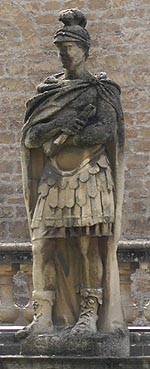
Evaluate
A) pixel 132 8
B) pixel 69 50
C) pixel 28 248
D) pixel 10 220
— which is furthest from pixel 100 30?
pixel 69 50

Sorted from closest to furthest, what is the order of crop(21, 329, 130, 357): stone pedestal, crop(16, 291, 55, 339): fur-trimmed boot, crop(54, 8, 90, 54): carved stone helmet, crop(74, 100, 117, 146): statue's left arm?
crop(21, 329, 130, 357): stone pedestal < crop(74, 100, 117, 146): statue's left arm < crop(16, 291, 55, 339): fur-trimmed boot < crop(54, 8, 90, 54): carved stone helmet

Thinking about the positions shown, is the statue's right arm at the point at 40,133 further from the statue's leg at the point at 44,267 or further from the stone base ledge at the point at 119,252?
the stone base ledge at the point at 119,252

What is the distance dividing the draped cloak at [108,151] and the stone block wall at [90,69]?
305 inches

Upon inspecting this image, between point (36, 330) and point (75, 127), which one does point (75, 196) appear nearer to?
point (75, 127)

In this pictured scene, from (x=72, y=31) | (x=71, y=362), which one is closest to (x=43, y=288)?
(x=71, y=362)

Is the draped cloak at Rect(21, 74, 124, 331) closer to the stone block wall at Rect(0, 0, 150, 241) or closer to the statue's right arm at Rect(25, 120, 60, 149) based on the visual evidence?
the statue's right arm at Rect(25, 120, 60, 149)

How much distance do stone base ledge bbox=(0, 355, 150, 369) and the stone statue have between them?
0.84ft

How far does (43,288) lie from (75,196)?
2.21 ft

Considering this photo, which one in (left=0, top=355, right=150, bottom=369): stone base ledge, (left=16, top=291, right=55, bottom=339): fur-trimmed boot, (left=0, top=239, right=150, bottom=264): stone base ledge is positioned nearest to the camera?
(left=0, top=355, right=150, bottom=369): stone base ledge

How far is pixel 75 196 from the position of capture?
776 centimetres

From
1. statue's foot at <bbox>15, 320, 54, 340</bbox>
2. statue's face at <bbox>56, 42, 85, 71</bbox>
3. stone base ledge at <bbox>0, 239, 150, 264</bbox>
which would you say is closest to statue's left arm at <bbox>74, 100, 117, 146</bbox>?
statue's face at <bbox>56, 42, 85, 71</bbox>

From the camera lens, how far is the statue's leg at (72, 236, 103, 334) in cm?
782

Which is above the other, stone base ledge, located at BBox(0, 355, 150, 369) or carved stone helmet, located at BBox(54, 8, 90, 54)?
carved stone helmet, located at BBox(54, 8, 90, 54)

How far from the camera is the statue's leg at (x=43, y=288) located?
7.90 metres
